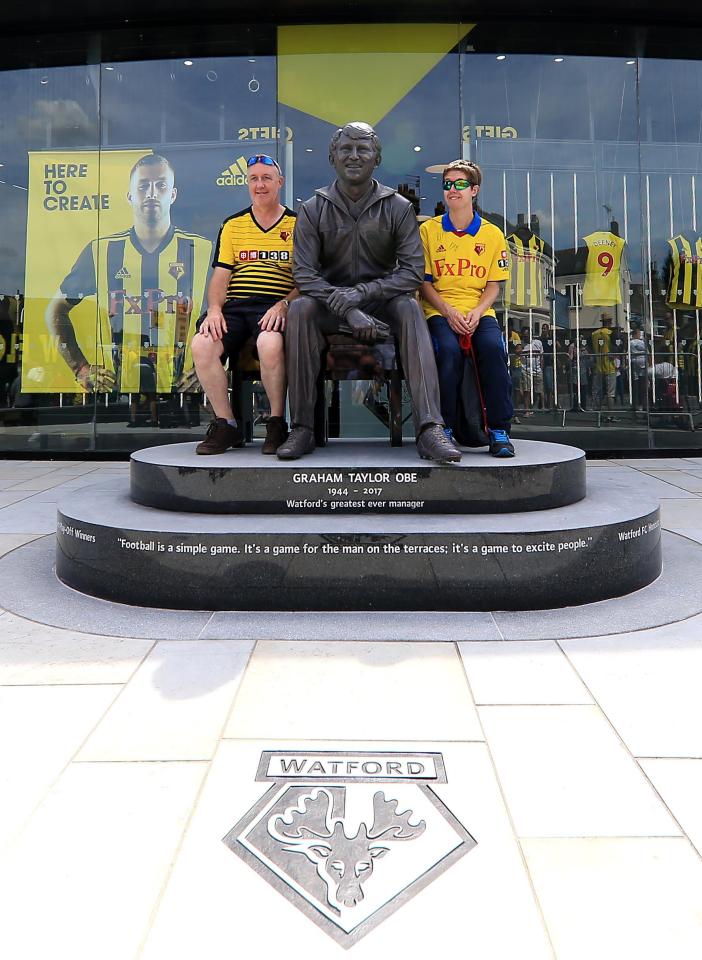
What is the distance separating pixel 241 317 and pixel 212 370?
17.7 inches

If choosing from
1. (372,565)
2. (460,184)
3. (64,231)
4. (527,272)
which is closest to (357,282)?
(460,184)

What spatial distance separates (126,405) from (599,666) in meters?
8.26

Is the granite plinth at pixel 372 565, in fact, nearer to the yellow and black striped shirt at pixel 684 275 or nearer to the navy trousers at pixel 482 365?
the navy trousers at pixel 482 365

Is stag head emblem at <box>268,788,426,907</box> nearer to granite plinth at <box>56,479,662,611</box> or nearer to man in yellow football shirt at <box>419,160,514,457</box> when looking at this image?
granite plinth at <box>56,479,662,611</box>

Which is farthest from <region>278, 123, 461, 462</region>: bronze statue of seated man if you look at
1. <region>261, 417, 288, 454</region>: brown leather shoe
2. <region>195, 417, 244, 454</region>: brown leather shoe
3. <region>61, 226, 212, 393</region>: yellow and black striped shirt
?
<region>61, 226, 212, 393</region>: yellow and black striped shirt

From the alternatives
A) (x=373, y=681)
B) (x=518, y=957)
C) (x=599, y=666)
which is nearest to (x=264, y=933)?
(x=518, y=957)

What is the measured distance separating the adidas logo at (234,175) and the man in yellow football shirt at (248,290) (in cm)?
553

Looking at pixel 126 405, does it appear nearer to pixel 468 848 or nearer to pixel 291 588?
pixel 291 588

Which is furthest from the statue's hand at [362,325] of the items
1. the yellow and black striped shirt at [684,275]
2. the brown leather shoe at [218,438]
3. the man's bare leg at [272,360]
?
the yellow and black striped shirt at [684,275]

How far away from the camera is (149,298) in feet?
32.0

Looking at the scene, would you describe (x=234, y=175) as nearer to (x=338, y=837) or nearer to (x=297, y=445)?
(x=297, y=445)

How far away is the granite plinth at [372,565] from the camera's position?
11.1ft

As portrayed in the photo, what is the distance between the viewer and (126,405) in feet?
32.3

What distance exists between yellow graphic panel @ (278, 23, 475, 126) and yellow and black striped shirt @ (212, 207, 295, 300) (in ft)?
19.2
